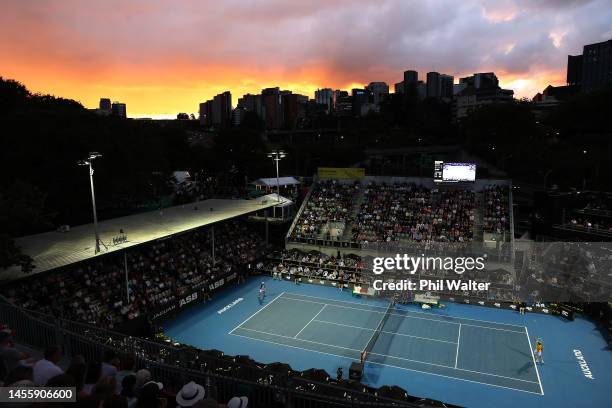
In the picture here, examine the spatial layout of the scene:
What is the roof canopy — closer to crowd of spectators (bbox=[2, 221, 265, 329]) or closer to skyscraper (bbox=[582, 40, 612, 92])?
crowd of spectators (bbox=[2, 221, 265, 329])

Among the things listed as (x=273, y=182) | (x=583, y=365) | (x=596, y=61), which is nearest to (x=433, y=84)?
(x=596, y=61)

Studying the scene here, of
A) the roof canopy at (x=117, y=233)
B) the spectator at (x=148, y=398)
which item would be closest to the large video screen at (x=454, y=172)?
the roof canopy at (x=117, y=233)

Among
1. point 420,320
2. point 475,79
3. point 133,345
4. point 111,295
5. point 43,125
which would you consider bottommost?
point 420,320

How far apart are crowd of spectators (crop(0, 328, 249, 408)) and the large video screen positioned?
123 ft

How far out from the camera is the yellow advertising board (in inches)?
1830

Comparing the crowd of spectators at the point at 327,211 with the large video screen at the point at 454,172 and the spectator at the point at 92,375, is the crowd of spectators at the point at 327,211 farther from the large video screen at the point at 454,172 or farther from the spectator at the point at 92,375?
the spectator at the point at 92,375

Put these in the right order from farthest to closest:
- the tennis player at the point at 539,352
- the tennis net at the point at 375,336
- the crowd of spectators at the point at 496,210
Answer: the crowd of spectators at the point at 496,210 → the tennis net at the point at 375,336 → the tennis player at the point at 539,352

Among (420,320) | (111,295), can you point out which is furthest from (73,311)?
(420,320)

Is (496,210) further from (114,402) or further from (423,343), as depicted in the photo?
(114,402)

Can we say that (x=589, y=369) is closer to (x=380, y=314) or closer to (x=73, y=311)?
(x=380, y=314)

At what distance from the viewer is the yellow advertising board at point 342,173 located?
4648 centimetres

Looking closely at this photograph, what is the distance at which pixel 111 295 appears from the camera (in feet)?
82.4

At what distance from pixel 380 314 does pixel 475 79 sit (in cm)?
16531

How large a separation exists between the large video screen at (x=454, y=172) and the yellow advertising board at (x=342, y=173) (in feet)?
26.7
